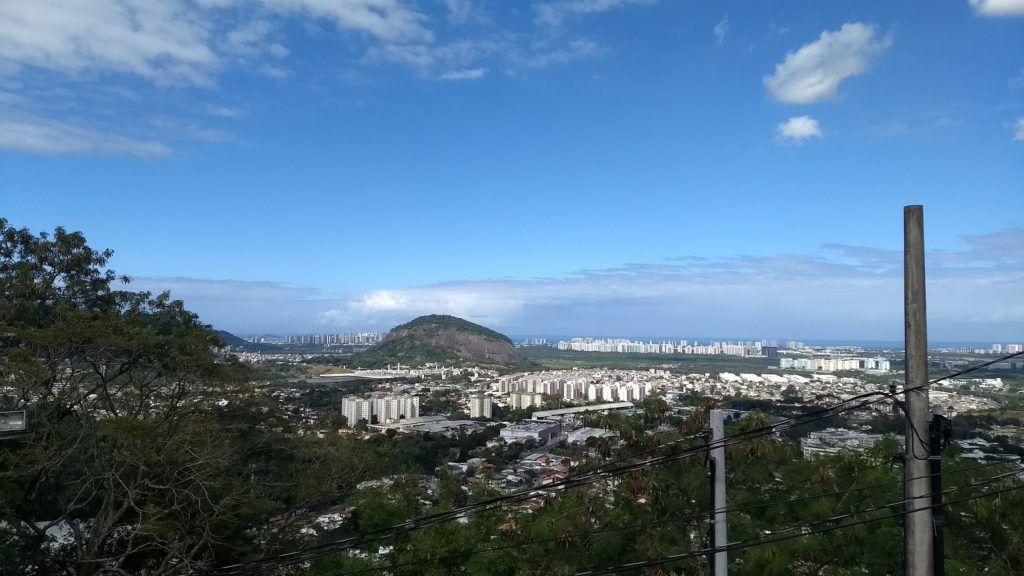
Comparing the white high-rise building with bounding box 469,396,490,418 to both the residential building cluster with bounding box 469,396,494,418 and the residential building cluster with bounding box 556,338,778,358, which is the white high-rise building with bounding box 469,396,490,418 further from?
the residential building cluster with bounding box 556,338,778,358

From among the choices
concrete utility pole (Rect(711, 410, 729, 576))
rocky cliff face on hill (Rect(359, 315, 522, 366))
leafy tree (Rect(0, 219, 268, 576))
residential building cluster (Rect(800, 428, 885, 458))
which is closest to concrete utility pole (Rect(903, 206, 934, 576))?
concrete utility pole (Rect(711, 410, 729, 576))

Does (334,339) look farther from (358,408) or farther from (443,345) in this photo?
(358,408)

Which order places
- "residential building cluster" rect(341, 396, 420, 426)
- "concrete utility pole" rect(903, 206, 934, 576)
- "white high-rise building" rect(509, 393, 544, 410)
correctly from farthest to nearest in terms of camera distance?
1. "white high-rise building" rect(509, 393, 544, 410)
2. "residential building cluster" rect(341, 396, 420, 426)
3. "concrete utility pole" rect(903, 206, 934, 576)

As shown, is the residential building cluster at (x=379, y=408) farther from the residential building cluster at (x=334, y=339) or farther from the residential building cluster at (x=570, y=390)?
the residential building cluster at (x=334, y=339)

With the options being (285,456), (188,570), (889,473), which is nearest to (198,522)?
(188,570)

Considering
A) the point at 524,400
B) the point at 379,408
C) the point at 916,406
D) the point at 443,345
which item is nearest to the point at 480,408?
the point at 379,408

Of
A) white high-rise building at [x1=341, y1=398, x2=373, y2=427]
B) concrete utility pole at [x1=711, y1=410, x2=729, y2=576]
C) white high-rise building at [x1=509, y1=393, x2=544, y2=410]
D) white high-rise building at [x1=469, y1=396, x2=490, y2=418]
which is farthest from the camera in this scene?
white high-rise building at [x1=509, y1=393, x2=544, y2=410]
